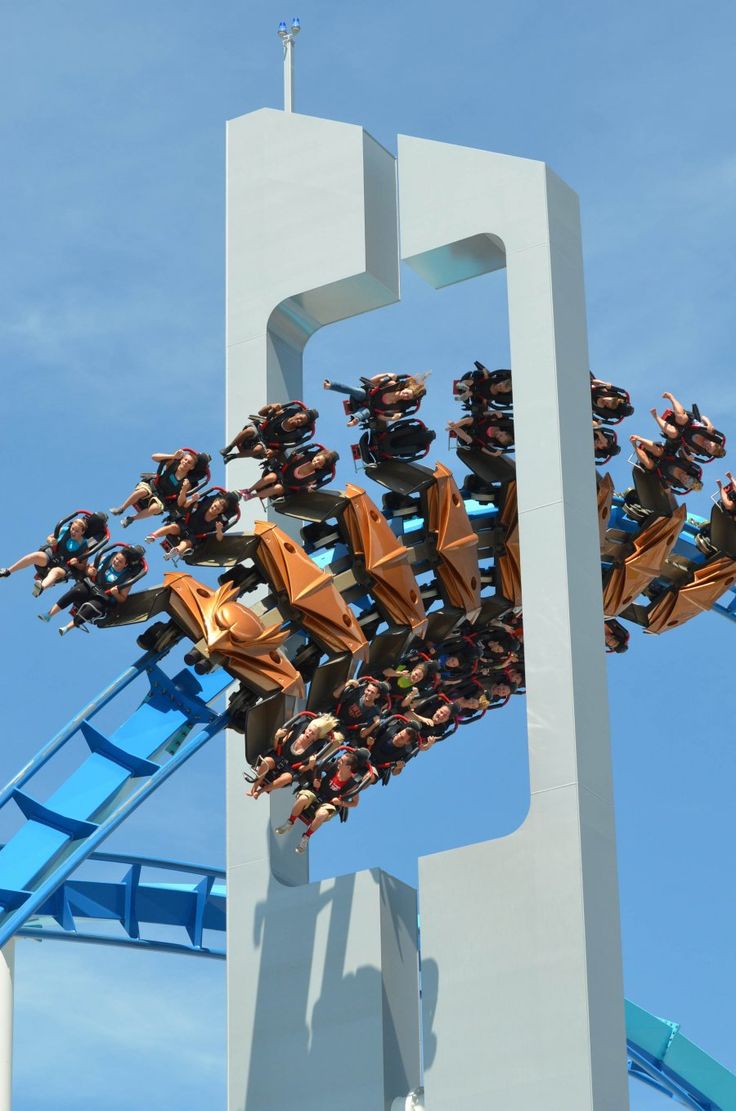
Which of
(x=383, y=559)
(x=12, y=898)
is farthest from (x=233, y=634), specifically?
(x=12, y=898)

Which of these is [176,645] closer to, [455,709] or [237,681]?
[237,681]

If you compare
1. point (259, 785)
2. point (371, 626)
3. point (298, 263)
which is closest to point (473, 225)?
point (298, 263)

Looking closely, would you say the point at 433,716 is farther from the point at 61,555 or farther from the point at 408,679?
the point at 61,555

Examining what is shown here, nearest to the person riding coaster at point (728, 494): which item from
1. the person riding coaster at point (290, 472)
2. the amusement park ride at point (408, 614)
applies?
the amusement park ride at point (408, 614)

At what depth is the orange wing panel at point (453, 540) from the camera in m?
14.9

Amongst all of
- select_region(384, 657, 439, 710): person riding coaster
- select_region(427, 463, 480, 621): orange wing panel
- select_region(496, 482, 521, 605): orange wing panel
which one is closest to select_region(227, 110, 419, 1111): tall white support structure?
select_region(384, 657, 439, 710): person riding coaster

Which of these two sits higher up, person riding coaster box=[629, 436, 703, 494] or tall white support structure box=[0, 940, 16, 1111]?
person riding coaster box=[629, 436, 703, 494]

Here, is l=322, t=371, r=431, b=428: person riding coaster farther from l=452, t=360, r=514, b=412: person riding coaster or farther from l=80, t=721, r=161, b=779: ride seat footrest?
l=80, t=721, r=161, b=779: ride seat footrest

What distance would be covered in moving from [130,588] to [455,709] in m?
2.53

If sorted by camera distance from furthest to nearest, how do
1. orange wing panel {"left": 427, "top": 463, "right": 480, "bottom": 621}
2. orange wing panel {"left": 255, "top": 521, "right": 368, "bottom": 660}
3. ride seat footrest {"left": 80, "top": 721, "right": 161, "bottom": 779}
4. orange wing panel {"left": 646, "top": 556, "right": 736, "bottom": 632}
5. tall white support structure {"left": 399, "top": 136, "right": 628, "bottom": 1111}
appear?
orange wing panel {"left": 646, "top": 556, "right": 736, "bottom": 632} < orange wing panel {"left": 427, "top": 463, "right": 480, "bottom": 621} < orange wing panel {"left": 255, "top": 521, "right": 368, "bottom": 660} < ride seat footrest {"left": 80, "top": 721, "right": 161, "bottom": 779} < tall white support structure {"left": 399, "top": 136, "right": 628, "bottom": 1111}

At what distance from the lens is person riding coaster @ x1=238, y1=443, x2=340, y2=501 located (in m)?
14.3

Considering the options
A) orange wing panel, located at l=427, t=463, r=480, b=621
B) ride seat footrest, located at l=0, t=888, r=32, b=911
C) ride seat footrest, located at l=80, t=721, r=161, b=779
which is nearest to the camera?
ride seat footrest, located at l=0, t=888, r=32, b=911

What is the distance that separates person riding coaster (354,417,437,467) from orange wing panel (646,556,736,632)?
8.52 feet

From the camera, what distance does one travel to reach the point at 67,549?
13.6m
